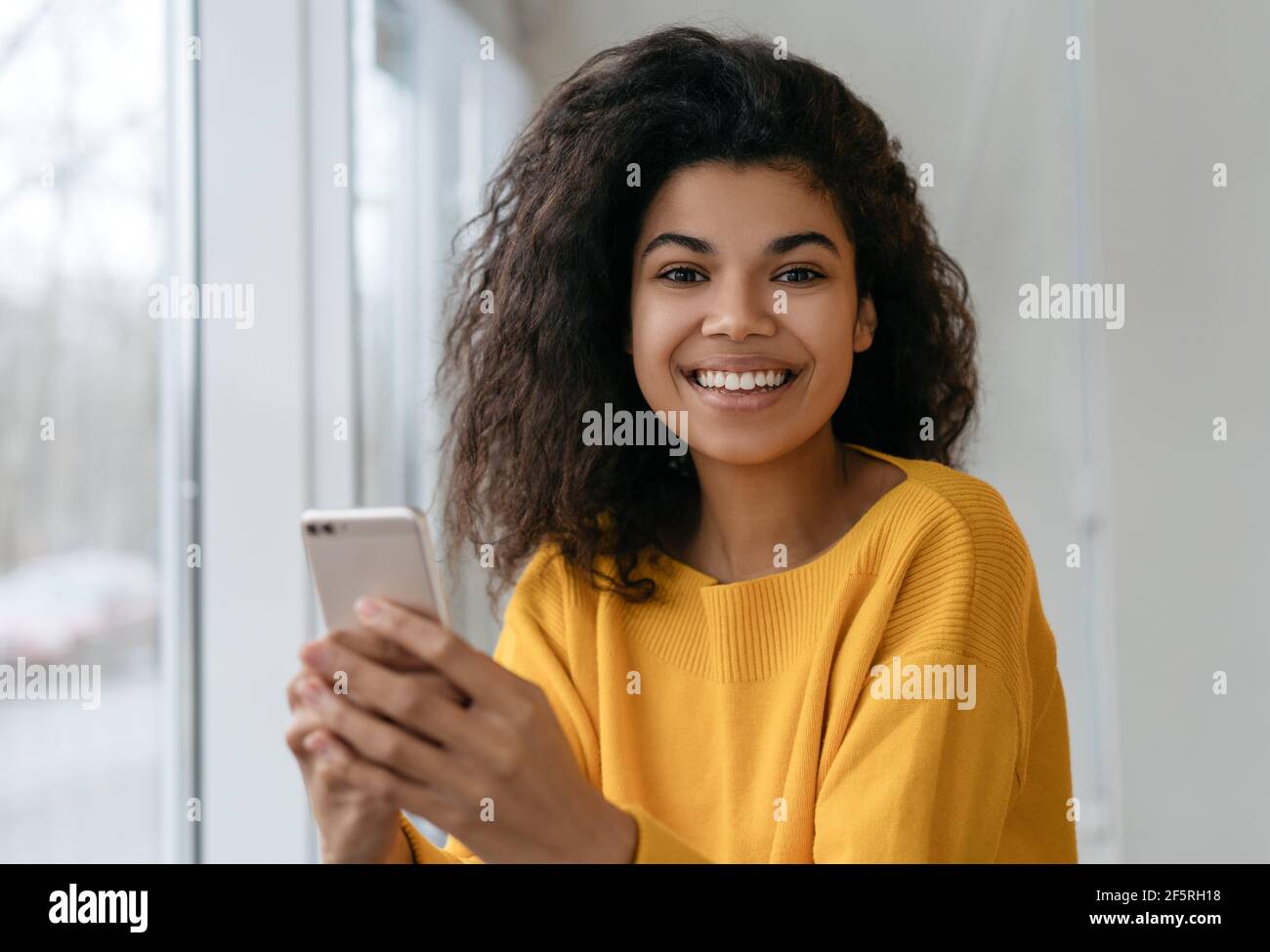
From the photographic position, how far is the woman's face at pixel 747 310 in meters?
1.00

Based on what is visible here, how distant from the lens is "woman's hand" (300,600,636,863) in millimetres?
699

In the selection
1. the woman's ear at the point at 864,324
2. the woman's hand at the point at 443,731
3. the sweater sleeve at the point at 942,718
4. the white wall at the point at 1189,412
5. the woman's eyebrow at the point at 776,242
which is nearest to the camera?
the woman's hand at the point at 443,731

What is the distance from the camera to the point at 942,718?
884 mm

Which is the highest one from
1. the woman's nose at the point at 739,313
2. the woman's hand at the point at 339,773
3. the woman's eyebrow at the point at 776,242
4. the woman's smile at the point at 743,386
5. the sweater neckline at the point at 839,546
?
the woman's eyebrow at the point at 776,242

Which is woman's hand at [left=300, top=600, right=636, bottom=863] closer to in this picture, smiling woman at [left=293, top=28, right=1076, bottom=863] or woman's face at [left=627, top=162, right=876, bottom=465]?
smiling woman at [left=293, top=28, right=1076, bottom=863]

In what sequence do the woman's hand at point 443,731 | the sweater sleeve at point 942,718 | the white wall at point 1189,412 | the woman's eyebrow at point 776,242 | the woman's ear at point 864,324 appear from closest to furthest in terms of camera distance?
the woman's hand at point 443,731
the sweater sleeve at point 942,718
the woman's eyebrow at point 776,242
the woman's ear at point 864,324
the white wall at point 1189,412

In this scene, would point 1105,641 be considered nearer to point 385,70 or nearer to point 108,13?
point 385,70

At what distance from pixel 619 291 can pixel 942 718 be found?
0.52 m

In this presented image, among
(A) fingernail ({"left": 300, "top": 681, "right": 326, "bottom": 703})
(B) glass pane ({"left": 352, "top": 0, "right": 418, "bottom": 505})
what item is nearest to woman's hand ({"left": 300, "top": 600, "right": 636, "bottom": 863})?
(A) fingernail ({"left": 300, "top": 681, "right": 326, "bottom": 703})

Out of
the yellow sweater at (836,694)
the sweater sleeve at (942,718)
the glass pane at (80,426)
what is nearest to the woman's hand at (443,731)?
the yellow sweater at (836,694)

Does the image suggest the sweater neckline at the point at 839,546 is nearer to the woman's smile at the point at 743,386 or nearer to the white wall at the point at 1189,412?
the woman's smile at the point at 743,386

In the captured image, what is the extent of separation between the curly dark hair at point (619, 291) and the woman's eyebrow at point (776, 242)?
0.06m
